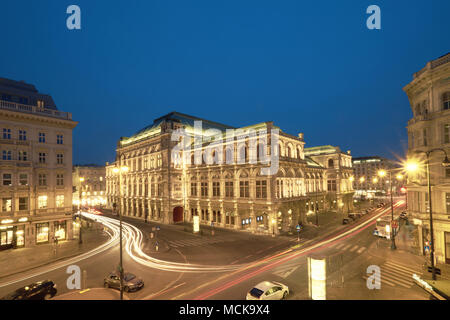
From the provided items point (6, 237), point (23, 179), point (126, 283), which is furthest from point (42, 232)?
point (126, 283)

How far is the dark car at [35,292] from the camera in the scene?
16.7 meters

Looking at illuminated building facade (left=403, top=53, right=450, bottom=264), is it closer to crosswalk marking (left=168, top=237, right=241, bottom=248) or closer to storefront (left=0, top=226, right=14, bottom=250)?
crosswalk marking (left=168, top=237, right=241, bottom=248)

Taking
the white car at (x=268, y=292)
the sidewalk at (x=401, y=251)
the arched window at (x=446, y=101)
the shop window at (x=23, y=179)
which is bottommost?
the sidewalk at (x=401, y=251)

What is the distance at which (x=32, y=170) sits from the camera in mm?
33812

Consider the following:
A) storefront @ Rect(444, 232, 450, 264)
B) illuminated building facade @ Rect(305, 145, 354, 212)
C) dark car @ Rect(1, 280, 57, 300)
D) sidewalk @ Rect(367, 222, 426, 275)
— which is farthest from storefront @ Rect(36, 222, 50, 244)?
illuminated building facade @ Rect(305, 145, 354, 212)

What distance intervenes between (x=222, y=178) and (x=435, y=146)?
105 feet

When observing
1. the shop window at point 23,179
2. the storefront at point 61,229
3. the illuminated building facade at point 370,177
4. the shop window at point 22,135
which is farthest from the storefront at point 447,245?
the illuminated building facade at point 370,177

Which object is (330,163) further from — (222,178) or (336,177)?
(222,178)

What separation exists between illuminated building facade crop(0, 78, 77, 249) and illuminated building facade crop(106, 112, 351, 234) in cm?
1073

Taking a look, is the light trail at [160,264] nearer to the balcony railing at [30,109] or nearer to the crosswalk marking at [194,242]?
the crosswalk marking at [194,242]

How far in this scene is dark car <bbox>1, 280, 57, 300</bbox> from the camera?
54.7ft

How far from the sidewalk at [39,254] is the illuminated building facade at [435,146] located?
41698 millimetres

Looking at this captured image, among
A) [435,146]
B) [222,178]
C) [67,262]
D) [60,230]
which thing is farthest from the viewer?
[222,178]

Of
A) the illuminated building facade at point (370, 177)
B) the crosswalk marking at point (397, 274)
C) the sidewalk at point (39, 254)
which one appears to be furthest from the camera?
the illuminated building facade at point (370, 177)
